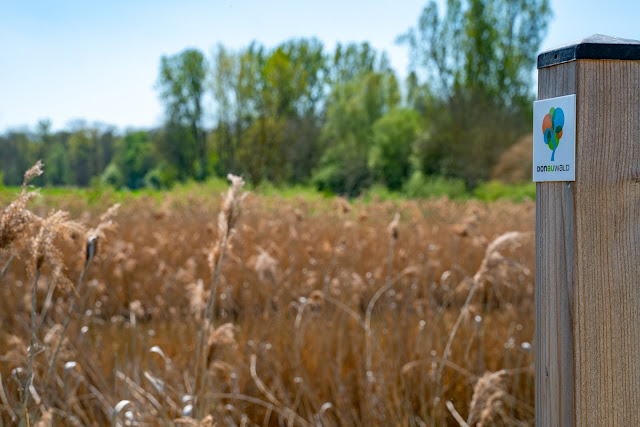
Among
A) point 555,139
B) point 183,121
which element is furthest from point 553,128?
point 183,121

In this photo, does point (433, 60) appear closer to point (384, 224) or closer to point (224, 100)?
point (224, 100)

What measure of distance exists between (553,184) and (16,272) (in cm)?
560

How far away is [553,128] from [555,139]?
0.02 metres

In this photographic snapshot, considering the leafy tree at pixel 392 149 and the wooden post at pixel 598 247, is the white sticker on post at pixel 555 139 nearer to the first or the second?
the wooden post at pixel 598 247

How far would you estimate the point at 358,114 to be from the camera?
3506 cm

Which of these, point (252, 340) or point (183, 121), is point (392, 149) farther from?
point (252, 340)

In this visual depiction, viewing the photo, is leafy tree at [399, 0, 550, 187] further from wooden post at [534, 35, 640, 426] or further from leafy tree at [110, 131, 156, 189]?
wooden post at [534, 35, 640, 426]

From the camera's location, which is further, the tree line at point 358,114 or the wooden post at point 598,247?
the tree line at point 358,114

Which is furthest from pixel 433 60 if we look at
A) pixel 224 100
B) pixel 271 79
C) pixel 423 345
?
pixel 423 345

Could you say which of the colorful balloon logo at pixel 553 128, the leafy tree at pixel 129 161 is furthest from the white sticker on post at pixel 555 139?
the leafy tree at pixel 129 161

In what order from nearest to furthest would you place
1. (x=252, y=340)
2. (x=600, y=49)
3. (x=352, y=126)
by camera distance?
(x=600, y=49) → (x=252, y=340) → (x=352, y=126)

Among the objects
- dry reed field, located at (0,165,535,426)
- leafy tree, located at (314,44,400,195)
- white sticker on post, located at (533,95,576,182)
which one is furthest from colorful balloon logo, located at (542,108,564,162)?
leafy tree, located at (314,44,400,195)

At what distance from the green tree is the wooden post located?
24144 millimetres

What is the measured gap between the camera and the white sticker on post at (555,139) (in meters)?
1.05
